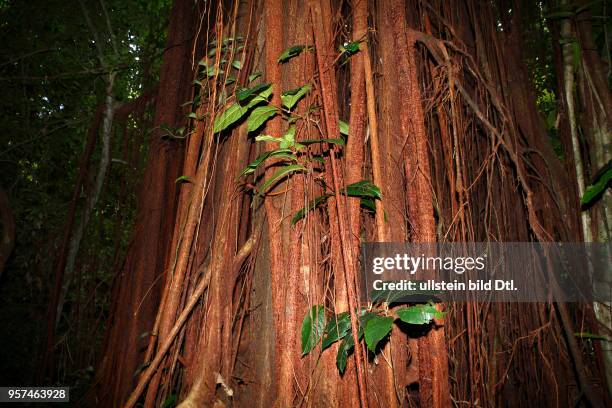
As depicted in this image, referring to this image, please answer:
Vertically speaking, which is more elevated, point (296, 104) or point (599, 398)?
point (296, 104)

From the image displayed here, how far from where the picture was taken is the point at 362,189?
3.68ft

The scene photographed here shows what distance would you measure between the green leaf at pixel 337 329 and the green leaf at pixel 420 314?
0.13 meters

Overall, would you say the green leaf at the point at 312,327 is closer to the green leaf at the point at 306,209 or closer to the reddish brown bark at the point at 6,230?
the green leaf at the point at 306,209

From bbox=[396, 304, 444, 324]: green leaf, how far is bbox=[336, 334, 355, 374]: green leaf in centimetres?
13

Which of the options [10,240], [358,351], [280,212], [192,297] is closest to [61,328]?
[10,240]

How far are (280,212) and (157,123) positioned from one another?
1.47m

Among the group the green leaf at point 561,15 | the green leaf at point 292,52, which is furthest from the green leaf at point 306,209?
the green leaf at point 561,15

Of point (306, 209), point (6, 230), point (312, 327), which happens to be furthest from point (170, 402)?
point (6, 230)

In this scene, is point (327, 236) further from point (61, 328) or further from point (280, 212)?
point (61, 328)

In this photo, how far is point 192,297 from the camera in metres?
1.39

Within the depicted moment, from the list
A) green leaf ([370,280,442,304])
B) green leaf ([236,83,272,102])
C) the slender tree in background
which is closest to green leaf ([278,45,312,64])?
the slender tree in background

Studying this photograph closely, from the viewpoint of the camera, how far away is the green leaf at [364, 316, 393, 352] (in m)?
0.89

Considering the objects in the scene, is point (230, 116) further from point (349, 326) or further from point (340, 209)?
point (349, 326)

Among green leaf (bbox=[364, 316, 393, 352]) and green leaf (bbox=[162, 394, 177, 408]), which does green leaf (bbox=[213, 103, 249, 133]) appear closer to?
green leaf (bbox=[364, 316, 393, 352])
